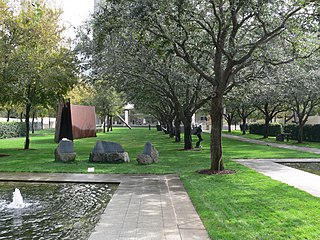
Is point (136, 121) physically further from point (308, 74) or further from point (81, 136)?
point (308, 74)

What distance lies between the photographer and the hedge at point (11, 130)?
3609 centimetres

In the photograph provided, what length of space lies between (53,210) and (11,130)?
33438mm

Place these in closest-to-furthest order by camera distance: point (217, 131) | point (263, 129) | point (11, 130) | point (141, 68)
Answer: point (217, 131)
point (141, 68)
point (11, 130)
point (263, 129)

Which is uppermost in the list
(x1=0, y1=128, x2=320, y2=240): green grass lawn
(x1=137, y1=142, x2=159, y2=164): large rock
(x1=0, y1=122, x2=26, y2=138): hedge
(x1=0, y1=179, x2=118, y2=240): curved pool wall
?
(x1=0, y1=122, x2=26, y2=138): hedge

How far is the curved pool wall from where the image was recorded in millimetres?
5941

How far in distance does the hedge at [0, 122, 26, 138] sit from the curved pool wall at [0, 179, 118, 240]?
90.7 ft

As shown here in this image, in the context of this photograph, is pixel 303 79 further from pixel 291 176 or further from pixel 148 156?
pixel 148 156

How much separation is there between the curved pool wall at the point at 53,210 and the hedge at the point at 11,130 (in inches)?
1088

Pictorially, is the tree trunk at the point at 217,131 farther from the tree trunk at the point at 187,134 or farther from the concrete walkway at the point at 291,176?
the tree trunk at the point at 187,134

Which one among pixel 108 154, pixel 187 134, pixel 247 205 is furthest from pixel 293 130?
pixel 247 205

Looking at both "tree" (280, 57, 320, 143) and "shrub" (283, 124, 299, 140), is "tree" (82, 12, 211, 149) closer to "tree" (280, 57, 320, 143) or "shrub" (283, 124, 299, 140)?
"tree" (280, 57, 320, 143)

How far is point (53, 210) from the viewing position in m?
7.39

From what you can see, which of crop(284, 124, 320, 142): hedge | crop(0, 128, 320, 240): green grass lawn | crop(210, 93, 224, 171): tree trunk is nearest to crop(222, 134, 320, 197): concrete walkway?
crop(0, 128, 320, 240): green grass lawn

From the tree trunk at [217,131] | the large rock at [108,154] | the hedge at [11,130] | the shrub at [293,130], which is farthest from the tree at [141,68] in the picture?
the hedge at [11,130]
